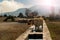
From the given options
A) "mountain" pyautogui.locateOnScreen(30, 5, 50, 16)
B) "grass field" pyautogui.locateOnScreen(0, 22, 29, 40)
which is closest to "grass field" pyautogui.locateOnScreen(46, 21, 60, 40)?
"mountain" pyautogui.locateOnScreen(30, 5, 50, 16)

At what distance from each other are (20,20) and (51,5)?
8.66ft

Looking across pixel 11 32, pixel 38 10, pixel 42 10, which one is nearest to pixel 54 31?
pixel 11 32

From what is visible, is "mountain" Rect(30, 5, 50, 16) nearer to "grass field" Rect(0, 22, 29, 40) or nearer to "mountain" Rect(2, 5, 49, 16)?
"mountain" Rect(2, 5, 49, 16)

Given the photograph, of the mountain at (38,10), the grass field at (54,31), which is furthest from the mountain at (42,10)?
the grass field at (54,31)

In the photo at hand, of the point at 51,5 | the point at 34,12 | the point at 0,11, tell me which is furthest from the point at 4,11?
the point at 51,5

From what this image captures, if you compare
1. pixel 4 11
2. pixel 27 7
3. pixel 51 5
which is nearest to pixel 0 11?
pixel 4 11

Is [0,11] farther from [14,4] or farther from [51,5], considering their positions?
[51,5]

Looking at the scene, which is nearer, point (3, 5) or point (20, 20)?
point (20, 20)

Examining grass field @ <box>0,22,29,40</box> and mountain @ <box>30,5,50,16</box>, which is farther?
mountain @ <box>30,5,50,16</box>

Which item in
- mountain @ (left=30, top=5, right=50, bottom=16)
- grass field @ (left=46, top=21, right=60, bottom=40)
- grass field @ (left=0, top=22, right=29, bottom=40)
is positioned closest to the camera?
grass field @ (left=0, top=22, right=29, bottom=40)

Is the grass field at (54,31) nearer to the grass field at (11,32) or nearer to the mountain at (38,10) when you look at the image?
the mountain at (38,10)

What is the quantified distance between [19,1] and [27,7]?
0.76 metres

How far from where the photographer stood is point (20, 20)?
36.7 ft

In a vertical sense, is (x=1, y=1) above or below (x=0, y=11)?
above
